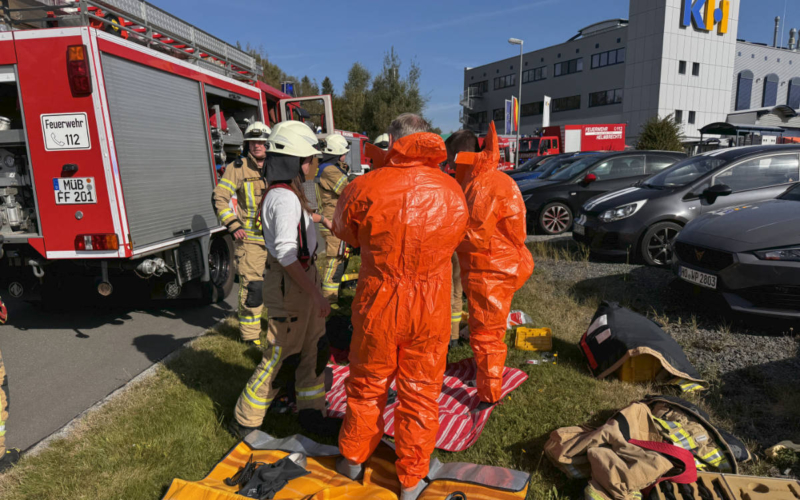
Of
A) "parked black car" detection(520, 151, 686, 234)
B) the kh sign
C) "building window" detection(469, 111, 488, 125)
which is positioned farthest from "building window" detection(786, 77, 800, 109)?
"parked black car" detection(520, 151, 686, 234)

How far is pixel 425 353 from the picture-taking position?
2.30 metres

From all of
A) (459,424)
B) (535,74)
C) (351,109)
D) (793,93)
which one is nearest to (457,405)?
(459,424)

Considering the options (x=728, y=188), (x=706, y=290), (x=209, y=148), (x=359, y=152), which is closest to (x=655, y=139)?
(x=359, y=152)

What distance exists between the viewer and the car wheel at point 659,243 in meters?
6.84

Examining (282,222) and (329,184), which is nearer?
(282,222)

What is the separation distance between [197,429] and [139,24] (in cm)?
397

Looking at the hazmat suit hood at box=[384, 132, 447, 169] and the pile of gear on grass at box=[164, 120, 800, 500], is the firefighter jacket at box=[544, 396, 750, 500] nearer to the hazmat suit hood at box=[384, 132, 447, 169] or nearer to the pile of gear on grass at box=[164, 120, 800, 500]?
the pile of gear on grass at box=[164, 120, 800, 500]

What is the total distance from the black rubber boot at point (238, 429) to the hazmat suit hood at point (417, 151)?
188 cm

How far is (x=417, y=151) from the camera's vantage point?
226cm

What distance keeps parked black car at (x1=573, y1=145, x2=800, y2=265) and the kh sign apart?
3748 centimetres

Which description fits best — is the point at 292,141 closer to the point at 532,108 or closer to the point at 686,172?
the point at 686,172

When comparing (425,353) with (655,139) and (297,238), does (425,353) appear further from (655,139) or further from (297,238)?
(655,139)

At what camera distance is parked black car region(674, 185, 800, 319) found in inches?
162

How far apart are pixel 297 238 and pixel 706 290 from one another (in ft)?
13.2
